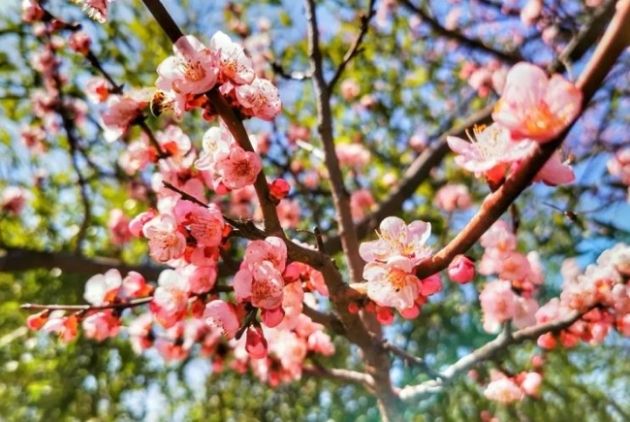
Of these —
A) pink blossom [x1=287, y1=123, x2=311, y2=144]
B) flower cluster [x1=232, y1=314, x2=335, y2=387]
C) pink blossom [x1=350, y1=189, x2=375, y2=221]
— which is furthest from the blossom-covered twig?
pink blossom [x1=287, y1=123, x2=311, y2=144]

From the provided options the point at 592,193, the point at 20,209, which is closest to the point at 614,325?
the point at 592,193

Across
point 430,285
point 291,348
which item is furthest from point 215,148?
point 291,348

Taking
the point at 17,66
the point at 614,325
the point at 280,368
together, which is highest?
the point at 17,66

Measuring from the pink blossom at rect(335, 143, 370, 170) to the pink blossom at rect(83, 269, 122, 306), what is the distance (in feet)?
10.00

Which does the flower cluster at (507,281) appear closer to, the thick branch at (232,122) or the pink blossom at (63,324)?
the thick branch at (232,122)

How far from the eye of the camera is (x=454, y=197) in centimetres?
416

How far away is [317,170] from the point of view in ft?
16.5

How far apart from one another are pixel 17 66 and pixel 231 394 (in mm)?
3528

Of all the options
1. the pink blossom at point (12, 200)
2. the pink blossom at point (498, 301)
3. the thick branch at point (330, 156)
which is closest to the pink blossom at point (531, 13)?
the thick branch at point (330, 156)

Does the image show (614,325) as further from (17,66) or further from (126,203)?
(17,66)

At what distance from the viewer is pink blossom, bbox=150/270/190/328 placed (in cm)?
166

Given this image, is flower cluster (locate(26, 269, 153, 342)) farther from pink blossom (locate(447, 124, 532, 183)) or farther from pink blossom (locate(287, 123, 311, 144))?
pink blossom (locate(287, 123, 311, 144))

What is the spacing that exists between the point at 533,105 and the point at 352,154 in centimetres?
399

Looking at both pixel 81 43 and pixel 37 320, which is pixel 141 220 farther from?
pixel 81 43
